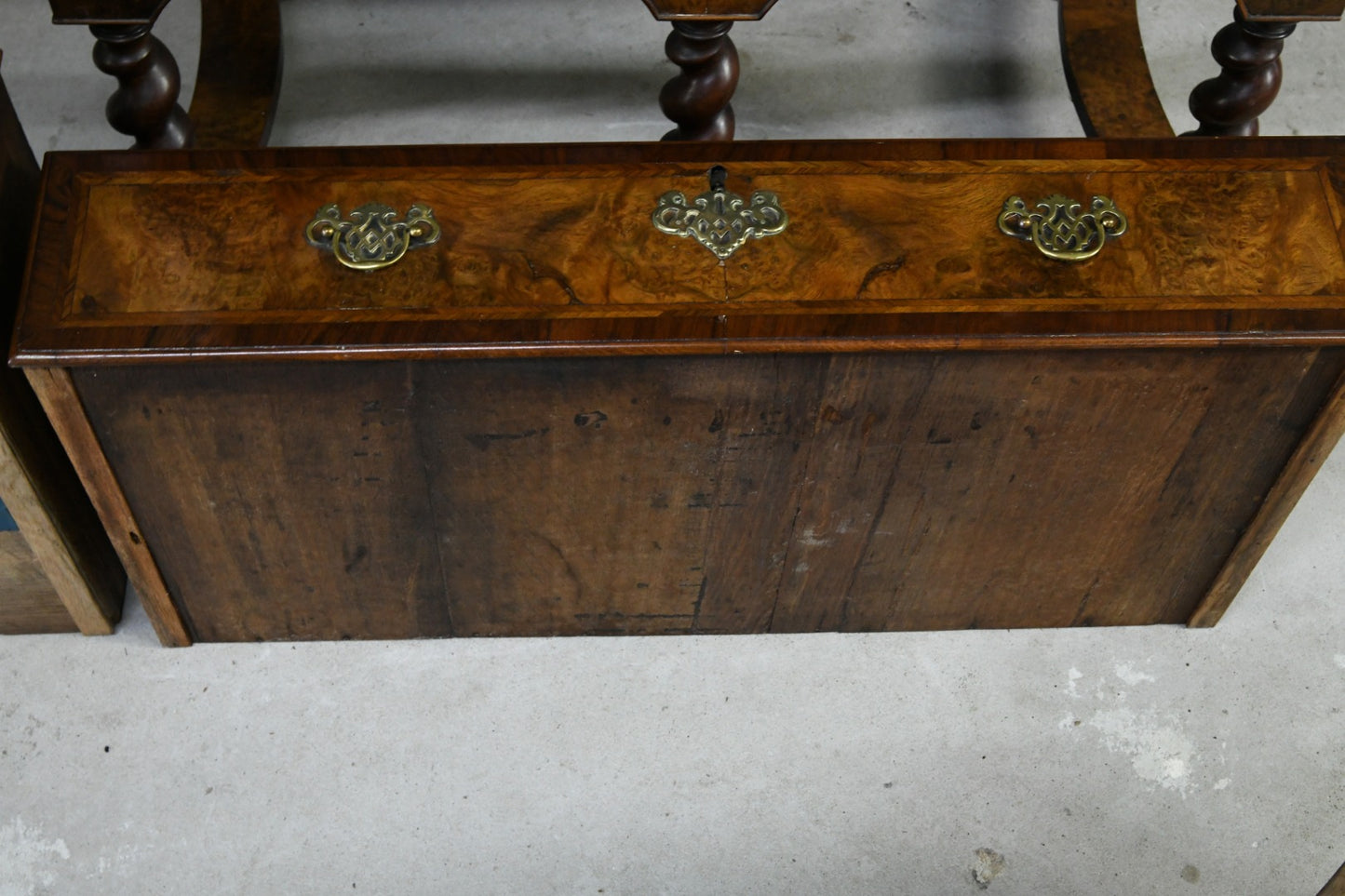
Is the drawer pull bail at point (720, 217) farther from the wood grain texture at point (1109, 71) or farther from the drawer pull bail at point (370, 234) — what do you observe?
the wood grain texture at point (1109, 71)

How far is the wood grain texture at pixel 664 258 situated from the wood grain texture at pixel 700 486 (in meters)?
0.04

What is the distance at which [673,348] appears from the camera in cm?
157

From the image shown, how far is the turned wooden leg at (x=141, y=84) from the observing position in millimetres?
1970

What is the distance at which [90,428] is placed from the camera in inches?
64.5

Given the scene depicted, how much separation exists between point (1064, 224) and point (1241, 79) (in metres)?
0.69

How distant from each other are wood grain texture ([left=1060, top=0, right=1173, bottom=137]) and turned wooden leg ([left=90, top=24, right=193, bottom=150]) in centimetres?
144

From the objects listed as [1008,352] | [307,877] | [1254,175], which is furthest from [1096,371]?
[307,877]

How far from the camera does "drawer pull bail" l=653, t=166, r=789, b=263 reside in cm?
166

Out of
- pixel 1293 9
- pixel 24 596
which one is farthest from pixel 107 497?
pixel 1293 9

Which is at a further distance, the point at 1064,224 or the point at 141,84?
the point at 141,84

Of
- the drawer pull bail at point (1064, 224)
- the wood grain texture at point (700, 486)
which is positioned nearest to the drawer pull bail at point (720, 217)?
the wood grain texture at point (700, 486)

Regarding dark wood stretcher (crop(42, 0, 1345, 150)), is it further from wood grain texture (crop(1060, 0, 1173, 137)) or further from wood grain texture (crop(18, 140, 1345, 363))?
wood grain texture (crop(18, 140, 1345, 363))

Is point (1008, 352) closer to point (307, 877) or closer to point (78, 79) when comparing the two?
point (307, 877)

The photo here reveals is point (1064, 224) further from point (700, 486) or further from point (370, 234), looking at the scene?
point (370, 234)
